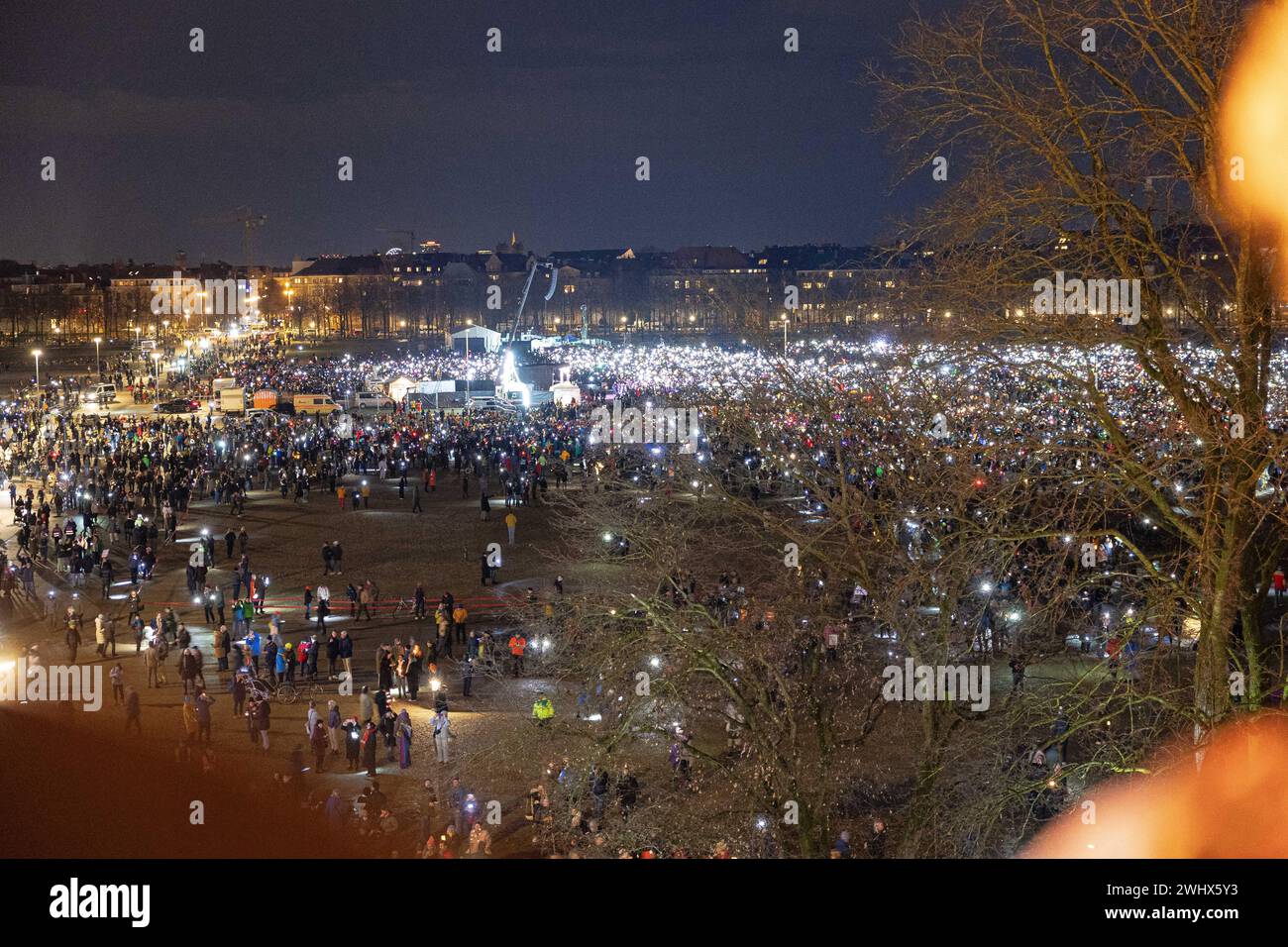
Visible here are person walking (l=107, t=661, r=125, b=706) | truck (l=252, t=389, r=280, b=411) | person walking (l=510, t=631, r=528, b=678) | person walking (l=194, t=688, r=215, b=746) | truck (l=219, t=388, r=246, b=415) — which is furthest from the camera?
truck (l=252, t=389, r=280, b=411)

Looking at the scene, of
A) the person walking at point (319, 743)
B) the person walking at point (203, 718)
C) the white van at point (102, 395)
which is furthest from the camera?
the white van at point (102, 395)

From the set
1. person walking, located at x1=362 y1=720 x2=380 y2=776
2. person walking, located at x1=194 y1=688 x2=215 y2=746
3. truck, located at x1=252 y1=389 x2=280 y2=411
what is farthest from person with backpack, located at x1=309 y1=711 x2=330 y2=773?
truck, located at x1=252 y1=389 x2=280 y2=411

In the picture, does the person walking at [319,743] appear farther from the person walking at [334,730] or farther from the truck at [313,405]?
the truck at [313,405]

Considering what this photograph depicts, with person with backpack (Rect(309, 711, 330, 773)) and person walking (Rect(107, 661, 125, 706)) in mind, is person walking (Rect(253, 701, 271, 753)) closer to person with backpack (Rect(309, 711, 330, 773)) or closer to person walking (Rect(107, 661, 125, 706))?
person with backpack (Rect(309, 711, 330, 773))

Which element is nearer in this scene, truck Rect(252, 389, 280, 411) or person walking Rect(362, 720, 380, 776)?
person walking Rect(362, 720, 380, 776)

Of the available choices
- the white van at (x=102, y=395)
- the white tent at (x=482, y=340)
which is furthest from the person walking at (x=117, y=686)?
the white tent at (x=482, y=340)

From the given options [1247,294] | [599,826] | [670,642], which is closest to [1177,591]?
[1247,294]
